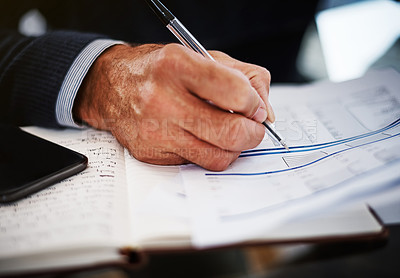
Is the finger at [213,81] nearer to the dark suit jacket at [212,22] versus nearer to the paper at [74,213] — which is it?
the paper at [74,213]

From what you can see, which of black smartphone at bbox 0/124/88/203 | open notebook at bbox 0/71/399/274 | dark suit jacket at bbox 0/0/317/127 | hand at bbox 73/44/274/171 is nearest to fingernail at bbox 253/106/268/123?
hand at bbox 73/44/274/171

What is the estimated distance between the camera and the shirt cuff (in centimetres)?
62

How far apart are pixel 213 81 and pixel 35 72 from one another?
1.22ft

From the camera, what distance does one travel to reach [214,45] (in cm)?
96

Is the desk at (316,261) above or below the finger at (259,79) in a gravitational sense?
below

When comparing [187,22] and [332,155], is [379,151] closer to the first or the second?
[332,155]

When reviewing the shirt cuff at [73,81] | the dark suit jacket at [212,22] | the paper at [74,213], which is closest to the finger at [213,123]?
the paper at [74,213]

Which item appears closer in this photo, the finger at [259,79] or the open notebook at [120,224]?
the open notebook at [120,224]

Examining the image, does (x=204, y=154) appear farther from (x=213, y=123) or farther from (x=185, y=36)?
(x=185, y=36)

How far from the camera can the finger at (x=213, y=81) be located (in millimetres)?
445

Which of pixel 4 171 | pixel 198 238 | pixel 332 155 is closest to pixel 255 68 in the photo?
pixel 332 155

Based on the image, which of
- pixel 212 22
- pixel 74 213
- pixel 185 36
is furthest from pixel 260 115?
pixel 212 22

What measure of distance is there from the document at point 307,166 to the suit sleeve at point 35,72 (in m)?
0.28

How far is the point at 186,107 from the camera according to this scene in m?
0.48
